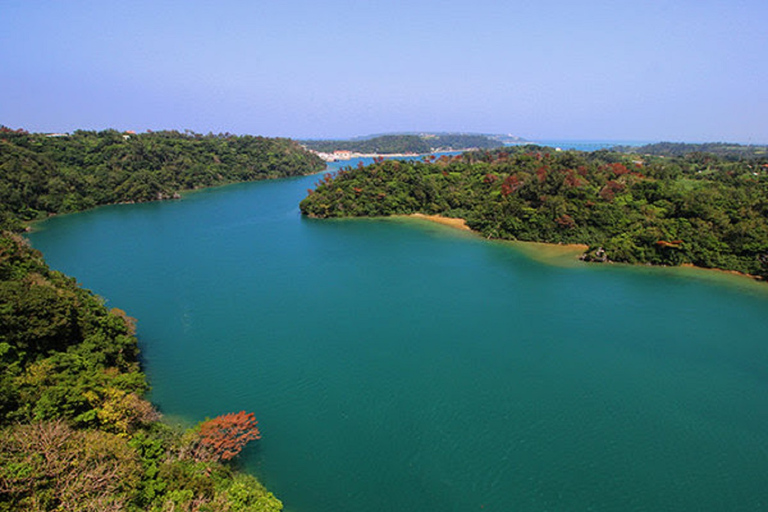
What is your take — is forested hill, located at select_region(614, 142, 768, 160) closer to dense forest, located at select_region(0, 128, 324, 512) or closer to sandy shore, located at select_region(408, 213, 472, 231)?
sandy shore, located at select_region(408, 213, 472, 231)

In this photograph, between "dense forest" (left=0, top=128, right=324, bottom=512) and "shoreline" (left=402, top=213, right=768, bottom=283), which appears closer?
"dense forest" (left=0, top=128, right=324, bottom=512)

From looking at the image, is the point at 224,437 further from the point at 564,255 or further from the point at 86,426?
the point at 564,255

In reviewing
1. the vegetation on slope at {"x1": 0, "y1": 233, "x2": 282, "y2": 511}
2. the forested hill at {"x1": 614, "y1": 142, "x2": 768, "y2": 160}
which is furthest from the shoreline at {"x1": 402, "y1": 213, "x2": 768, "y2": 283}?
the forested hill at {"x1": 614, "y1": 142, "x2": 768, "y2": 160}

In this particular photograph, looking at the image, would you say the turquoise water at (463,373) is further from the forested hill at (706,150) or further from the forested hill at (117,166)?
the forested hill at (706,150)

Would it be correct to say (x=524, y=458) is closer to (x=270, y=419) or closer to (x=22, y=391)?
(x=270, y=419)

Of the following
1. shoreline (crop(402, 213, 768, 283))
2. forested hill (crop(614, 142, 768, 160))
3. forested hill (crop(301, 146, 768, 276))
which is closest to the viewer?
shoreline (crop(402, 213, 768, 283))

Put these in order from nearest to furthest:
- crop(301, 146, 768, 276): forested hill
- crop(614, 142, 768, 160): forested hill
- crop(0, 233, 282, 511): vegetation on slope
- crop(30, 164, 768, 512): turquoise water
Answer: crop(0, 233, 282, 511): vegetation on slope
crop(30, 164, 768, 512): turquoise water
crop(301, 146, 768, 276): forested hill
crop(614, 142, 768, 160): forested hill
